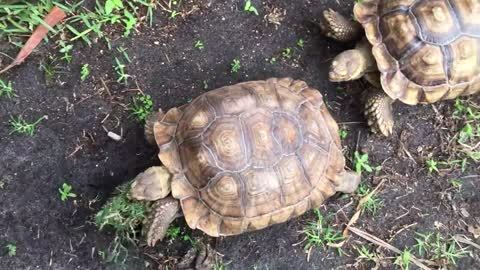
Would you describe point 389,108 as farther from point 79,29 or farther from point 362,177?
point 79,29

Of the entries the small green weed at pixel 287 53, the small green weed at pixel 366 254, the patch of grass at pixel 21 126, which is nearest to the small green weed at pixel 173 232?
the patch of grass at pixel 21 126

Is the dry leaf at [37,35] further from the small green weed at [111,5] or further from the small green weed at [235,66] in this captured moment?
the small green weed at [235,66]

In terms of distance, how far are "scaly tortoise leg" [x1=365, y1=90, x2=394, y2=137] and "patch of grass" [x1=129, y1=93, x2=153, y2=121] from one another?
153 cm

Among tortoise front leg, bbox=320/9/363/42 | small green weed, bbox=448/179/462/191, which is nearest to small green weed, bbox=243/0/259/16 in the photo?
tortoise front leg, bbox=320/9/363/42

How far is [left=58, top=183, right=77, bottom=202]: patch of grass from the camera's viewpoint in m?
4.05

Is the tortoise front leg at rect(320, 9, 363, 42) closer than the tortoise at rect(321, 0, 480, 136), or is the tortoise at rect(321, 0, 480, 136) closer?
the tortoise at rect(321, 0, 480, 136)

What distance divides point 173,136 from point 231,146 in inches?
17.7

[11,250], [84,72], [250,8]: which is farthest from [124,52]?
[11,250]

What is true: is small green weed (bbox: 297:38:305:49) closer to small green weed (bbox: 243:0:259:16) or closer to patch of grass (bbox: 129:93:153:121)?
small green weed (bbox: 243:0:259:16)

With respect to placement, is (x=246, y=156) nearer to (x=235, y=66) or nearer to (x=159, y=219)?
(x=159, y=219)

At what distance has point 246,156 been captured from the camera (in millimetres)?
3684

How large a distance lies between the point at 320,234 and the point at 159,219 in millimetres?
1151

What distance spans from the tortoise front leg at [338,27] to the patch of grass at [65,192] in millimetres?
2096

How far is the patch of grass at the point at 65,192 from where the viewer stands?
4055 millimetres
